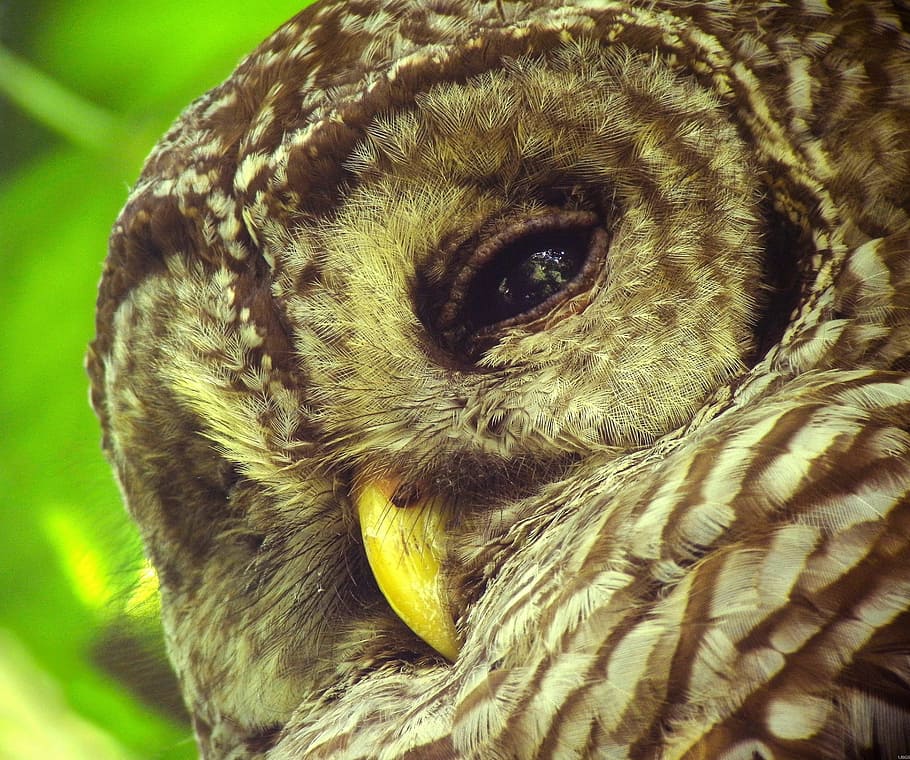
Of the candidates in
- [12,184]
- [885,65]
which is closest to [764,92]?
[885,65]

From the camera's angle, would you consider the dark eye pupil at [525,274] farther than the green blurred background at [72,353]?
No

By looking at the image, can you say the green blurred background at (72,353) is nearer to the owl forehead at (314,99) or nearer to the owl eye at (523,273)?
the owl forehead at (314,99)

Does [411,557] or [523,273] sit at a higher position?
[523,273]

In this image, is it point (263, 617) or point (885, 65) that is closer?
point (885, 65)

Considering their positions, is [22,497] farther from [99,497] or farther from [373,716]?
[373,716]

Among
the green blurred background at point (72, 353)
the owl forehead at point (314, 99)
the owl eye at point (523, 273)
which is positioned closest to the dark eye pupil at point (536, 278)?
the owl eye at point (523, 273)

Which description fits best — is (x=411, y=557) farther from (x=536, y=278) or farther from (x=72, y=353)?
(x=72, y=353)

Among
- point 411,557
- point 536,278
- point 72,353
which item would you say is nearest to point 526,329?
point 536,278
